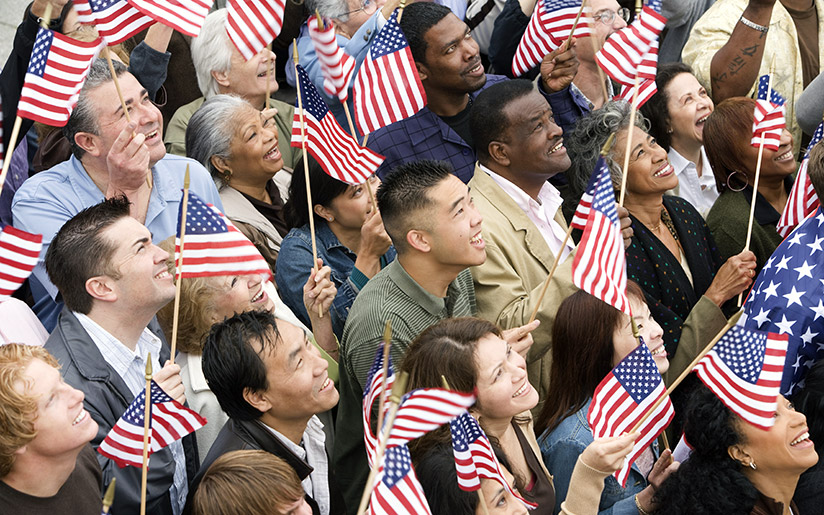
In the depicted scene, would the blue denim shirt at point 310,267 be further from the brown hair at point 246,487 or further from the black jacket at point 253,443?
the brown hair at point 246,487

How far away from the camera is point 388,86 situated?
555 centimetres

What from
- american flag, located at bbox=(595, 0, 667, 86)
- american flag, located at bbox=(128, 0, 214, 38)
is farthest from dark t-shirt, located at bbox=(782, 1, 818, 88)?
american flag, located at bbox=(128, 0, 214, 38)

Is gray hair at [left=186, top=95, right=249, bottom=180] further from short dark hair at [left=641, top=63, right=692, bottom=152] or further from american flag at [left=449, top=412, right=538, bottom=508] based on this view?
american flag at [left=449, top=412, right=538, bottom=508]

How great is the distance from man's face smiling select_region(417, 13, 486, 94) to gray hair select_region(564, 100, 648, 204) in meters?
0.68

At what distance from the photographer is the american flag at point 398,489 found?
328 centimetres

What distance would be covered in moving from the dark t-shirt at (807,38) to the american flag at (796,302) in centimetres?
259

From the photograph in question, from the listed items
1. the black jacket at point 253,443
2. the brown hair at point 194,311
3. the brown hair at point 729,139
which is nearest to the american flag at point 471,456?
the black jacket at point 253,443

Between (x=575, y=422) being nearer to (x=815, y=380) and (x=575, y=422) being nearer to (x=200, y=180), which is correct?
(x=815, y=380)

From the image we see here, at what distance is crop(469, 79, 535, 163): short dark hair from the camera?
589 cm

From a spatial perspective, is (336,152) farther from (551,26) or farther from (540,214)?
(551,26)

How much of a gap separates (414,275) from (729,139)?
231cm

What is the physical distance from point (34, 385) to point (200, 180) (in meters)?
2.12

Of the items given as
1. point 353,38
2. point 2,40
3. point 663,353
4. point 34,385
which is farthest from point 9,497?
point 2,40

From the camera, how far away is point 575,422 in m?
4.52
